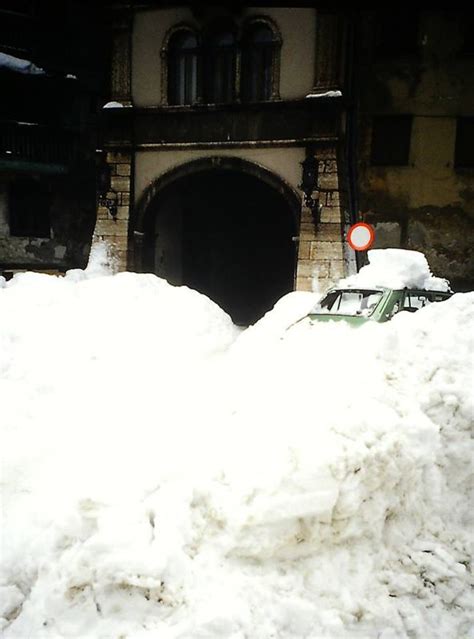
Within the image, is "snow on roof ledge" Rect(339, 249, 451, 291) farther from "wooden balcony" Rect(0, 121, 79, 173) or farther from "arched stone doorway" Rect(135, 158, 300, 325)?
"wooden balcony" Rect(0, 121, 79, 173)

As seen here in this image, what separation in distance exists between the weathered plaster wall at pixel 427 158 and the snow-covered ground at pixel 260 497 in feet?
33.8

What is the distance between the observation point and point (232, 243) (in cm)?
1817

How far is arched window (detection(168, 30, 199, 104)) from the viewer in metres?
14.4

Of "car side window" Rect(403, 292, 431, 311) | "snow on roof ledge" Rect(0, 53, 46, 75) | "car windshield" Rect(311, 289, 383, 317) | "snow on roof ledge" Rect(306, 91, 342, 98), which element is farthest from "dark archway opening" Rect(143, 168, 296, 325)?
"car side window" Rect(403, 292, 431, 311)

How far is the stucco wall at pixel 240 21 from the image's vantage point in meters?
13.5

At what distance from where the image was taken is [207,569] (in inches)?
157

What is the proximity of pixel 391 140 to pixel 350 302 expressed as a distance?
378 inches

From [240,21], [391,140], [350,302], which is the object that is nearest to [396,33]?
[391,140]

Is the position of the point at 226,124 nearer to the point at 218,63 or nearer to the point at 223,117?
the point at 223,117

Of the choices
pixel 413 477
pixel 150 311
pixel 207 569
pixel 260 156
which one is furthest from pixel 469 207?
pixel 207 569

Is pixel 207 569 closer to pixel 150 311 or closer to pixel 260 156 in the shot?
pixel 150 311

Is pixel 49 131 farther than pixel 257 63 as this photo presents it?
Yes

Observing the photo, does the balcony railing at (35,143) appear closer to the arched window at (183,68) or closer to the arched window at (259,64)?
the arched window at (183,68)

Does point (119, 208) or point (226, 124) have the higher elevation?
point (226, 124)
